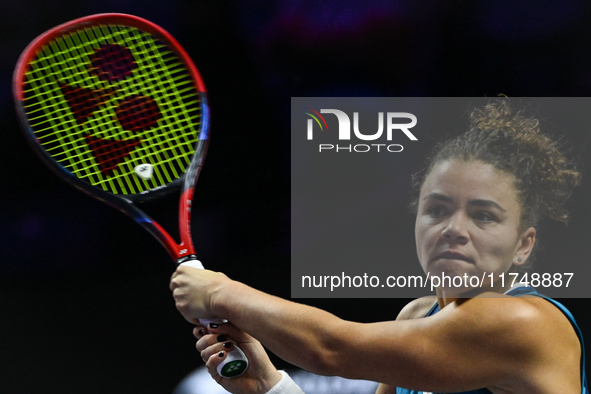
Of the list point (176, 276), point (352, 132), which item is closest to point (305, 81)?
point (352, 132)

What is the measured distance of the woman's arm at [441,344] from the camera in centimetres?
87

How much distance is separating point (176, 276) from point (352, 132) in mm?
1268

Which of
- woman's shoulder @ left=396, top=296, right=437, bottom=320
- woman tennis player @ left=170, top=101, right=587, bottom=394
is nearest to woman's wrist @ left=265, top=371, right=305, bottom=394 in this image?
woman tennis player @ left=170, top=101, right=587, bottom=394

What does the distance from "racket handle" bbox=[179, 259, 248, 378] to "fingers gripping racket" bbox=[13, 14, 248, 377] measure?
0.13 meters

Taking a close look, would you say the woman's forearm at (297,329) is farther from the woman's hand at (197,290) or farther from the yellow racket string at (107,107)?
the yellow racket string at (107,107)

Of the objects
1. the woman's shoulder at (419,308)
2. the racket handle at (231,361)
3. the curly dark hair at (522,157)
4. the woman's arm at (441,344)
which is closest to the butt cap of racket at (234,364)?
the racket handle at (231,361)

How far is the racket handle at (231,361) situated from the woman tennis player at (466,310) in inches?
0.5

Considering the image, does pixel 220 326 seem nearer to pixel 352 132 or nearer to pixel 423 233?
pixel 423 233

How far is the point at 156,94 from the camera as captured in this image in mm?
1342

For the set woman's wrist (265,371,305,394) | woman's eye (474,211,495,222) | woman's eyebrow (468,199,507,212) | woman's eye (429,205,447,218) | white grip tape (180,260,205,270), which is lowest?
woman's wrist (265,371,305,394)

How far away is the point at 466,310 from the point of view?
884 mm

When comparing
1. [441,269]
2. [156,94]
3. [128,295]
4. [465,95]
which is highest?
[465,95]

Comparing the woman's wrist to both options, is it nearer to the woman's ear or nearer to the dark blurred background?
the woman's ear

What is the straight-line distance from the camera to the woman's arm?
0.87 meters
